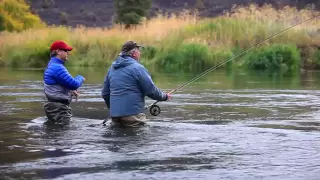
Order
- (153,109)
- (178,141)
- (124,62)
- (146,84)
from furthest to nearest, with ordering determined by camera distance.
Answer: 1. (153,109)
2. (124,62)
3. (146,84)
4. (178,141)

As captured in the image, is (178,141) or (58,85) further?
(58,85)

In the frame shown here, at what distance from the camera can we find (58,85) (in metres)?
12.8

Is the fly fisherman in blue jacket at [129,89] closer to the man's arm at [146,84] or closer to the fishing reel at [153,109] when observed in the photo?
the man's arm at [146,84]

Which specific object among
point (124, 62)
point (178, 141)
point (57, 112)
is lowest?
point (178, 141)

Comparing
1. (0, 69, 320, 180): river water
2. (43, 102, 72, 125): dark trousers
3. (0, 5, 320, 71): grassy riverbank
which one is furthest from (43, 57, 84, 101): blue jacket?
(0, 5, 320, 71): grassy riverbank

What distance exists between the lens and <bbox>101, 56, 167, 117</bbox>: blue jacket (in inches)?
472

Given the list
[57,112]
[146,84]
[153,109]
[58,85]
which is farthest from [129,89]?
[57,112]

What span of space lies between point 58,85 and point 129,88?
4.66ft

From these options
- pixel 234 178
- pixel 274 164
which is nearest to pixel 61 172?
pixel 234 178

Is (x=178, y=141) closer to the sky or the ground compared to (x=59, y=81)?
closer to the ground

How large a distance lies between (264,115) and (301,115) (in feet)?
2.19

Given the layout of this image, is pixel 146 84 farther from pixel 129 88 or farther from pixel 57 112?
pixel 57 112

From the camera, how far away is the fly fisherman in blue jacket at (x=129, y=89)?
12.0m

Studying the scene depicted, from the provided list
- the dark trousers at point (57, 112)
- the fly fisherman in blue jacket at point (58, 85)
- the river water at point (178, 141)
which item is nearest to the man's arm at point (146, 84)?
the river water at point (178, 141)
